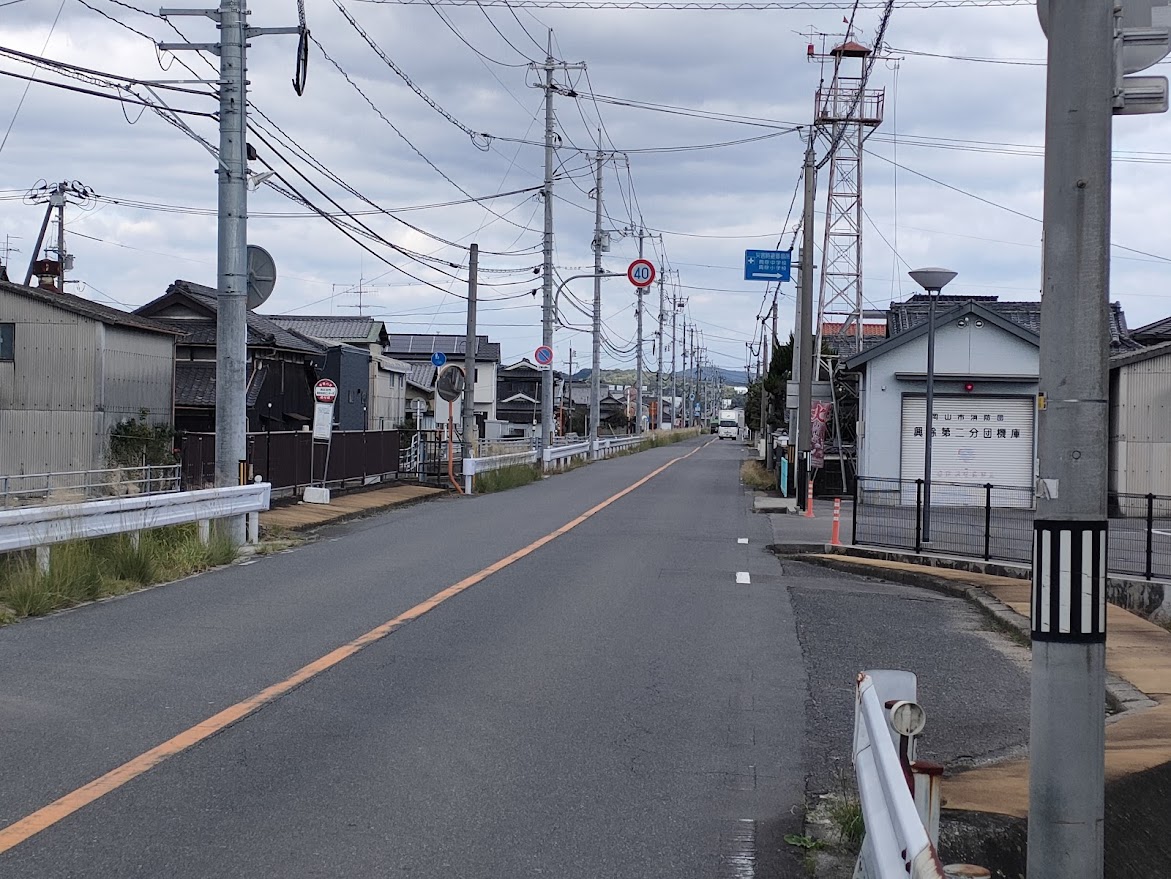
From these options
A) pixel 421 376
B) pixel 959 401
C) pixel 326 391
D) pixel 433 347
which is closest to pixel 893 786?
pixel 326 391

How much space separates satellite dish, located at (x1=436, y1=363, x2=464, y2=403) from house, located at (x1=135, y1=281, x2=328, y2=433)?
6967mm

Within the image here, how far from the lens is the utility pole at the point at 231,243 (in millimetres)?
17188

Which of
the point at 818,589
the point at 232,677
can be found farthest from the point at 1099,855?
the point at 818,589

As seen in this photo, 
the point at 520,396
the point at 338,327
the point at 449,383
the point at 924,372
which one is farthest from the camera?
the point at 520,396

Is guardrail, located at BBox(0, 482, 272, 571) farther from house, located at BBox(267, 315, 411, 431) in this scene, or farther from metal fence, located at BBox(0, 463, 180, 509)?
house, located at BBox(267, 315, 411, 431)

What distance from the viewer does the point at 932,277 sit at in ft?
60.6

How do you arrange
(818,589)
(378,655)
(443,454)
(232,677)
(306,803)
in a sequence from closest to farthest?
1. (306,803)
2. (232,677)
3. (378,655)
4. (818,589)
5. (443,454)

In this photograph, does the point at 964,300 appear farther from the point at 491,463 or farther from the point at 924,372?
the point at 491,463

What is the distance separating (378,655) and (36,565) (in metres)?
4.85

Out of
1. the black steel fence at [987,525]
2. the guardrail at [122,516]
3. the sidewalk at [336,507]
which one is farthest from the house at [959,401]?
the guardrail at [122,516]

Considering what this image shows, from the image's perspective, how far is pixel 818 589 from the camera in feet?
47.4

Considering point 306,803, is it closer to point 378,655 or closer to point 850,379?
point 378,655

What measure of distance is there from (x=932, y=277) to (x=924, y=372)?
1033cm

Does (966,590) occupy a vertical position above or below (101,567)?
below
